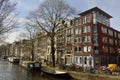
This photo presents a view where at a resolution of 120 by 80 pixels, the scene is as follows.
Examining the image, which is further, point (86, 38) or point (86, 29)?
point (86, 29)

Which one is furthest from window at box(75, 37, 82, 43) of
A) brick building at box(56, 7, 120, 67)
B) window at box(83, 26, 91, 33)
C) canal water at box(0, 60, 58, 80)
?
canal water at box(0, 60, 58, 80)

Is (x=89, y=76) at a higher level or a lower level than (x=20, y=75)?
higher

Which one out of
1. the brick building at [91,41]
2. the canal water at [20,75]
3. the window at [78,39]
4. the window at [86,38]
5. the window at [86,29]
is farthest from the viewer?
the window at [78,39]

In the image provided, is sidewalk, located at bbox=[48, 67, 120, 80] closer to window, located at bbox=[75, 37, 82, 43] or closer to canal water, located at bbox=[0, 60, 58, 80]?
canal water, located at bbox=[0, 60, 58, 80]

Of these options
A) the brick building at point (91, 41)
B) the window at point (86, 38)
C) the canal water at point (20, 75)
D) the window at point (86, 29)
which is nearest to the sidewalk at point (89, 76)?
the canal water at point (20, 75)

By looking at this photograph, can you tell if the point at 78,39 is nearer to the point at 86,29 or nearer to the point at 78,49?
the point at 78,49

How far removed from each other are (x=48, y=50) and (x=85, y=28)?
2869 cm

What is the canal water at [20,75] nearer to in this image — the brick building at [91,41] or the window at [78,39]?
the brick building at [91,41]

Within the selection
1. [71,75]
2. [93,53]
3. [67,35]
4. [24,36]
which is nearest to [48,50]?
[24,36]

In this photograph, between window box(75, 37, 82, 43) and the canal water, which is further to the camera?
window box(75, 37, 82, 43)

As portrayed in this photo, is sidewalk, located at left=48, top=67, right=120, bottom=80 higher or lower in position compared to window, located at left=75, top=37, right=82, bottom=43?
lower

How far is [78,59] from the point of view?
5728 centimetres

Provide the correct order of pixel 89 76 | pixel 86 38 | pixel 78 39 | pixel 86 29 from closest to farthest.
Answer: pixel 89 76 < pixel 86 38 < pixel 86 29 < pixel 78 39

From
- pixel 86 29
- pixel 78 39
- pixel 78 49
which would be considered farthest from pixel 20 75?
pixel 86 29
